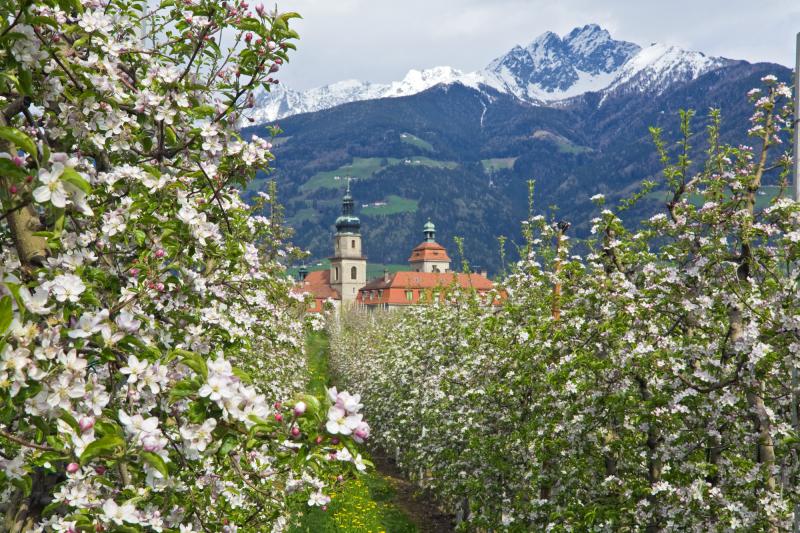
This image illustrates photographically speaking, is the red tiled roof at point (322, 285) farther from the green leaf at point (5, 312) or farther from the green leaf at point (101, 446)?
the green leaf at point (5, 312)

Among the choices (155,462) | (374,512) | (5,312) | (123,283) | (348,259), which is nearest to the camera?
(5,312)

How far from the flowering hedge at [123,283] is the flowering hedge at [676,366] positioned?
3929 millimetres

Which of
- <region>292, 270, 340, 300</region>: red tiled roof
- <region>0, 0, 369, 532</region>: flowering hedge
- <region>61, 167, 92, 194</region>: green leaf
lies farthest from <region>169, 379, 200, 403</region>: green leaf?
<region>292, 270, 340, 300</region>: red tiled roof

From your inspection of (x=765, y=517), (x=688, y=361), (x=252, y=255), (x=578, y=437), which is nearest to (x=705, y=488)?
(x=765, y=517)

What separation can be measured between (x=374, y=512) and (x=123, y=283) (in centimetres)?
1536

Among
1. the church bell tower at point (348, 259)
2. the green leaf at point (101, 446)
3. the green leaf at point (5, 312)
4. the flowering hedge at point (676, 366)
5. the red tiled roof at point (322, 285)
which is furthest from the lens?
the red tiled roof at point (322, 285)

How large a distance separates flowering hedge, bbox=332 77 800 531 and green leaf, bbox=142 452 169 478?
5.15 m

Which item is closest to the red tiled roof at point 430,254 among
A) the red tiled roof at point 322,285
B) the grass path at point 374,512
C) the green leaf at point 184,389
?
the red tiled roof at point 322,285

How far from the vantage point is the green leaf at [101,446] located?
229 centimetres

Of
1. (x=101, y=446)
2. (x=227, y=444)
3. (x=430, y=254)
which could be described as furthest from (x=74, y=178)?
(x=430, y=254)

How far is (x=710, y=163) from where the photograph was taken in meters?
7.96

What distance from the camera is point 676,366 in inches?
258

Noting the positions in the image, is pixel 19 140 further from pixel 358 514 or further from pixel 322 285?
pixel 322 285

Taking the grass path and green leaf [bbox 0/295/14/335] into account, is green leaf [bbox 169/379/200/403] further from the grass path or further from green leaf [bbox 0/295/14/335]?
the grass path
